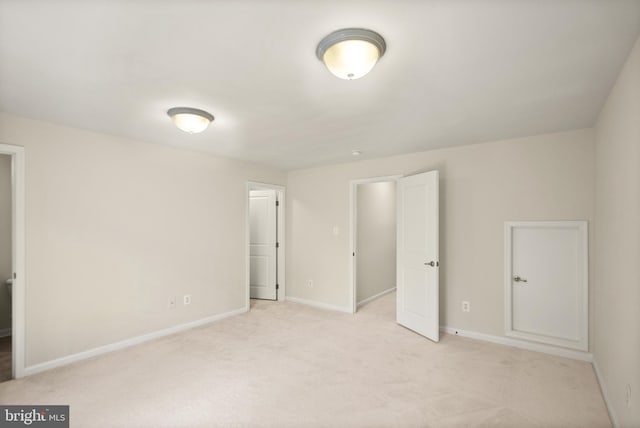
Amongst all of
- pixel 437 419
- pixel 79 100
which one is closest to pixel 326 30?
pixel 79 100

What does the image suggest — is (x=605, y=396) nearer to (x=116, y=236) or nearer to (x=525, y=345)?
(x=525, y=345)

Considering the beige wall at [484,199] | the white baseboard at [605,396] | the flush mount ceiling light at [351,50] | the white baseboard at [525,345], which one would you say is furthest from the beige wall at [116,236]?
the white baseboard at [605,396]

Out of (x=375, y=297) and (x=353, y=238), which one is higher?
(x=353, y=238)

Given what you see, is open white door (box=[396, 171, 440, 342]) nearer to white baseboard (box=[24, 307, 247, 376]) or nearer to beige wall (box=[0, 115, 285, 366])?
beige wall (box=[0, 115, 285, 366])

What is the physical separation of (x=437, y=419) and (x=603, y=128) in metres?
2.78

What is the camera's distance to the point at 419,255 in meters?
3.92

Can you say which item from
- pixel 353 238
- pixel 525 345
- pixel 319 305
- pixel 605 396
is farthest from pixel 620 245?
pixel 319 305

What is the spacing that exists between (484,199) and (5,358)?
5.62 metres

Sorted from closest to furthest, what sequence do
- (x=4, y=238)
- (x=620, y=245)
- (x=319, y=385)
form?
1. (x=620, y=245)
2. (x=319, y=385)
3. (x=4, y=238)

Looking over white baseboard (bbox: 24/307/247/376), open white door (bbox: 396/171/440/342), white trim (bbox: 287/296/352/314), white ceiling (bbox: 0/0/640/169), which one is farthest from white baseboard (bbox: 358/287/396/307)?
white ceiling (bbox: 0/0/640/169)

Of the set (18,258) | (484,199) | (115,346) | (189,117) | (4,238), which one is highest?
(189,117)

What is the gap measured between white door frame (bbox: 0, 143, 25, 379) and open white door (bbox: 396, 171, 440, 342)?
413 cm

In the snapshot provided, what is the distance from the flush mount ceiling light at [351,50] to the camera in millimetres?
1536

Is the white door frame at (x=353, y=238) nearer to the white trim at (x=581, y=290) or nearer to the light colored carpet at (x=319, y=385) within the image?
the light colored carpet at (x=319, y=385)
